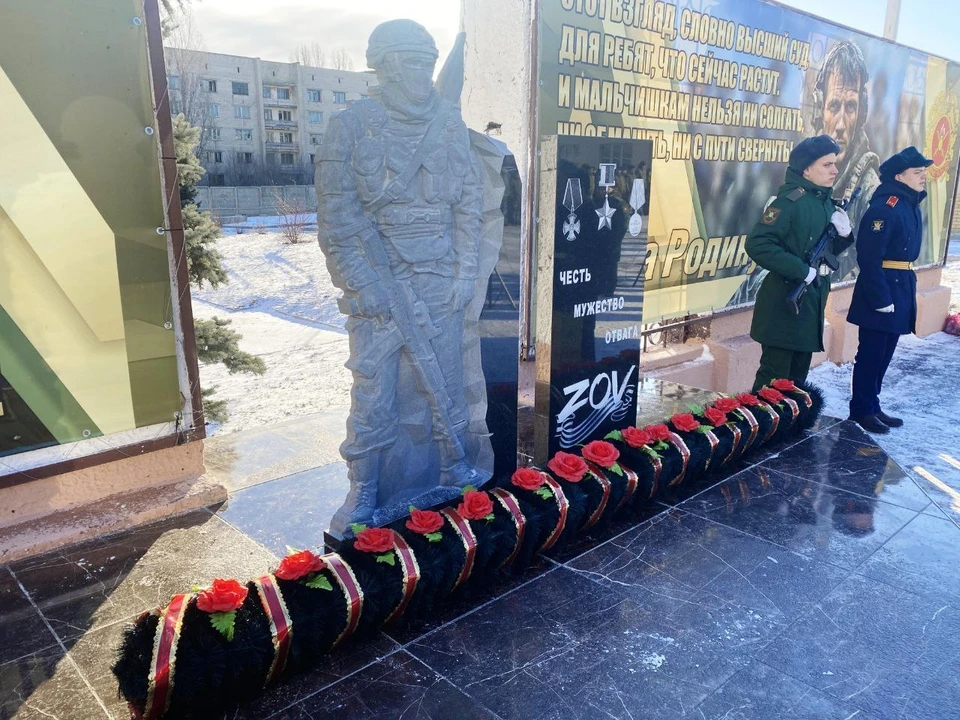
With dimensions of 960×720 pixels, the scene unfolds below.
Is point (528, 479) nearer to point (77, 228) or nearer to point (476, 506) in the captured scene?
point (476, 506)

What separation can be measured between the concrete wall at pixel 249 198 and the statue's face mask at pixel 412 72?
15528 millimetres

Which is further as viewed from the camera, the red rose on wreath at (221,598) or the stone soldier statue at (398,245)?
the stone soldier statue at (398,245)

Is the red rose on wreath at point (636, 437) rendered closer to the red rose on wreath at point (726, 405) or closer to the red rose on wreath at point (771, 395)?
the red rose on wreath at point (726, 405)

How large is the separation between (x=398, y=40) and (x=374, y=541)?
6.90ft

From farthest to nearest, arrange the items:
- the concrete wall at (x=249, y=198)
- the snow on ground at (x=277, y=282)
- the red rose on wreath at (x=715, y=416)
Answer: the concrete wall at (x=249, y=198) < the snow on ground at (x=277, y=282) < the red rose on wreath at (x=715, y=416)

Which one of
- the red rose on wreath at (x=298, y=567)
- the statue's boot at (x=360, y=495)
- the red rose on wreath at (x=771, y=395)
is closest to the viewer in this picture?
the red rose on wreath at (x=298, y=567)

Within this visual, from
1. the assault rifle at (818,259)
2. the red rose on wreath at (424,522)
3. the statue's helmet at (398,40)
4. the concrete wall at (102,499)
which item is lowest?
the concrete wall at (102,499)

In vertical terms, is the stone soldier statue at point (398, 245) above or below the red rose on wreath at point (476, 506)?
above

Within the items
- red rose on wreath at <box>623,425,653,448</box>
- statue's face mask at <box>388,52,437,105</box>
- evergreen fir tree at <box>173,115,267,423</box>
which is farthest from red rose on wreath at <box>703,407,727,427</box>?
evergreen fir tree at <box>173,115,267,423</box>

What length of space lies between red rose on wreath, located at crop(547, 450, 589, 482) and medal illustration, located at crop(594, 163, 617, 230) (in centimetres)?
140

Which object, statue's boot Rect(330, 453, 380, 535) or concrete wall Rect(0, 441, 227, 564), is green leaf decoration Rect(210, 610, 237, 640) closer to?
statue's boot Rect(330, 453, 380, 535)

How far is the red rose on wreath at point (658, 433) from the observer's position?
4305mm

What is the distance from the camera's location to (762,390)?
5.19 metres

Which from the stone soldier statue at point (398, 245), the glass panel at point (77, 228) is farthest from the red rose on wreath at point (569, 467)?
the glass panel at point (77, 228)
